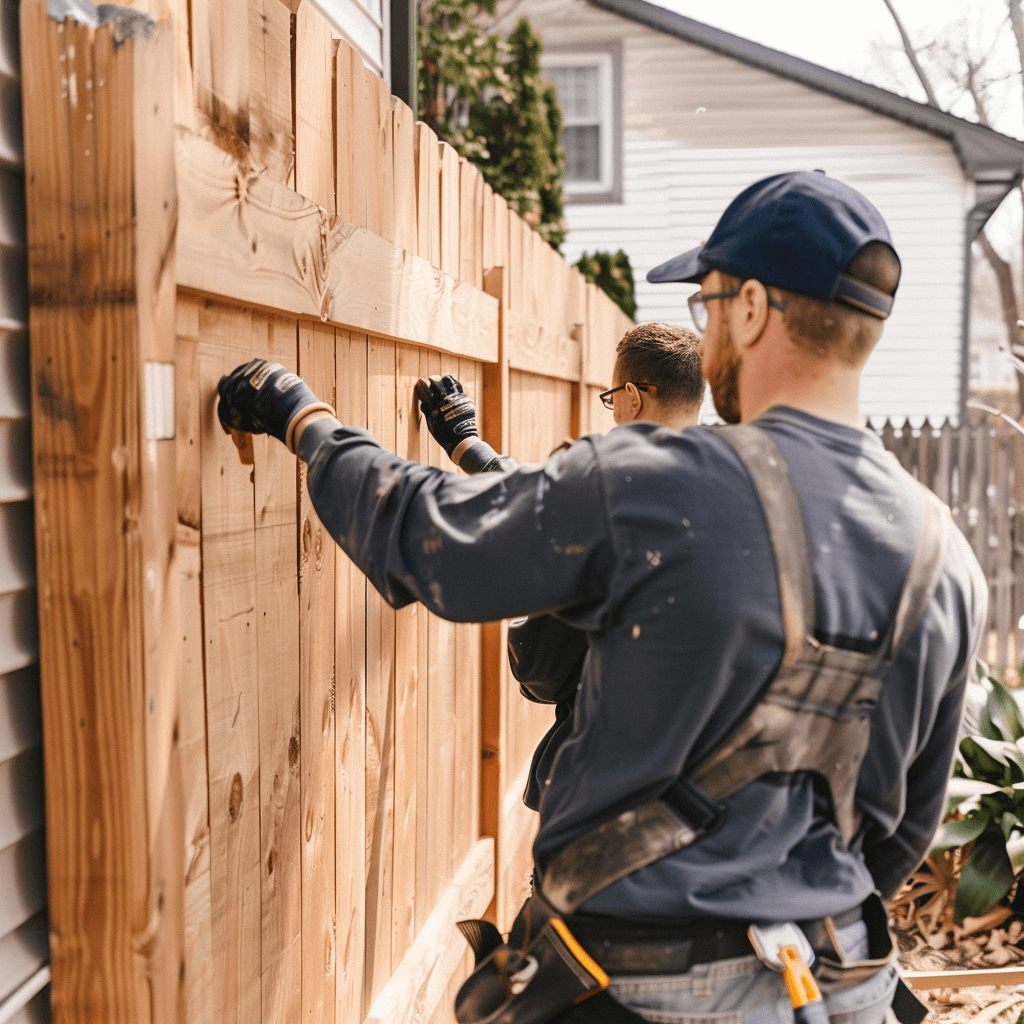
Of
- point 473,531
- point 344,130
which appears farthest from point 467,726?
point 473,531

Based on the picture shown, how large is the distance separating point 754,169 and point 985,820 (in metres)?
10.8

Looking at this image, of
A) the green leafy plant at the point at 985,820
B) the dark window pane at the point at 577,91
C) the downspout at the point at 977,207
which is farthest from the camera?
the dark window pane at the point at 577,91

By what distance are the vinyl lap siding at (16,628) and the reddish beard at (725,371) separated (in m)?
1.06

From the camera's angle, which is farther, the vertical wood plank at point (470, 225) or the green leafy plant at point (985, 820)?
the green leafy plant at point (985, 820)

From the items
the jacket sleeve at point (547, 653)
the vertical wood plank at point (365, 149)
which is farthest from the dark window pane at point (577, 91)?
the jacket sleeve at point (547, 653)

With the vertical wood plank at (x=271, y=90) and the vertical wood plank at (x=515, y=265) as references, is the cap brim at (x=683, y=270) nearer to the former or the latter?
the vertical wood plank at (x=271, y=90)

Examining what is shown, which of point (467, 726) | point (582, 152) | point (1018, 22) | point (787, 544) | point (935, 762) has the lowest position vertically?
point (467, 726)

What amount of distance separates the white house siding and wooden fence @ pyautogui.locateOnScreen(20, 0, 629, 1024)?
1118 centimetres

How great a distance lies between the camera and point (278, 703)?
1.99m

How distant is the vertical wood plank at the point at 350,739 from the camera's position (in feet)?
7.63

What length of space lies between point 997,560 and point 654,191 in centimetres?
649

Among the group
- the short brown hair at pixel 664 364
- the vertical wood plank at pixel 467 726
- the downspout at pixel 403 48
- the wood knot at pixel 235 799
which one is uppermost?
the downspout at pixel 403 48

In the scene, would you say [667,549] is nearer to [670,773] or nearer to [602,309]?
[670,773]

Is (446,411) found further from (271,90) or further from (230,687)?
(230,687)
